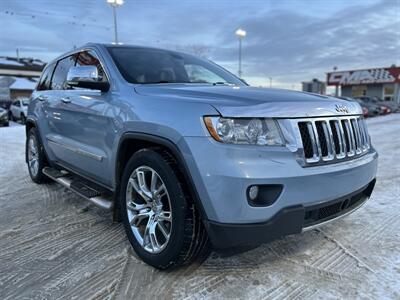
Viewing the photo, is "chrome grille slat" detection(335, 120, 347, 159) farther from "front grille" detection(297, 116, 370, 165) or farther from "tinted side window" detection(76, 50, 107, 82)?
"tinted side window" detection(76, 50, 107, 82)

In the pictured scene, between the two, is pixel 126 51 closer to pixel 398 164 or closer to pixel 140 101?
pixel 140 101

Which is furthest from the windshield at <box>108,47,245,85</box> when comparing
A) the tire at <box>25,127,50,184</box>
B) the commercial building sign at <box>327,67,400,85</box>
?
the commercial building sign at <box>327,67,400,85</box>

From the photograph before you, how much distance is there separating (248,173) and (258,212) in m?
0.26

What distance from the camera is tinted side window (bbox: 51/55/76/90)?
15.6 ft

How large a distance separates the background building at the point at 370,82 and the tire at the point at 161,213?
53.2 metres

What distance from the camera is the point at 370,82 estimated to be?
52375mm

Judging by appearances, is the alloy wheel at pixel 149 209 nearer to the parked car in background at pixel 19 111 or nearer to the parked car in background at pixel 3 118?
the parked car in background at pixel 3 118

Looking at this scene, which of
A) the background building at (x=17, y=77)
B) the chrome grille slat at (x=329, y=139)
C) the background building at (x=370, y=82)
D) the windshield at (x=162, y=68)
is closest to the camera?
the chrome grille slat at (x=329, y=139)

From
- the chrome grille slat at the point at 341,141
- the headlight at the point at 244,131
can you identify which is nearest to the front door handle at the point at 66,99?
the headlight at the point at 244,131

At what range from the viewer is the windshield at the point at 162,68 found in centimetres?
369

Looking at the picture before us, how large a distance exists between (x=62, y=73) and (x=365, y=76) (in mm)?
53903

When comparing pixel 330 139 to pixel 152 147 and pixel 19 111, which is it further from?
pixel 19 111

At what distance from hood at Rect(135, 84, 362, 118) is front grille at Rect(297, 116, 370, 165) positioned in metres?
0.07

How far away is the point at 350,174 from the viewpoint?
285 cm
